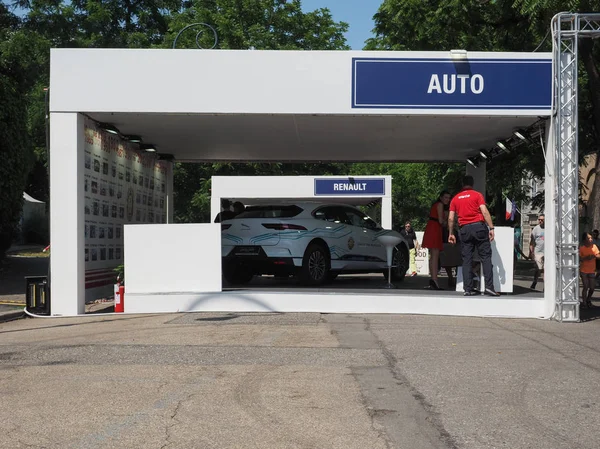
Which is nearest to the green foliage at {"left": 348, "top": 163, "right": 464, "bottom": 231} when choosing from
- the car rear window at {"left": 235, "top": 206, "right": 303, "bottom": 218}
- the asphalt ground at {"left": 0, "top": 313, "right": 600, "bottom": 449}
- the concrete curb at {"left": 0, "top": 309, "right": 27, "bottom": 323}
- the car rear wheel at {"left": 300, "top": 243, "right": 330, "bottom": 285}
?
the car rear wheel at {"left": 300, "top": 243, "right": 330, "bottom": 285}

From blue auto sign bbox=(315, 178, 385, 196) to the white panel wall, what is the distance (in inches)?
531

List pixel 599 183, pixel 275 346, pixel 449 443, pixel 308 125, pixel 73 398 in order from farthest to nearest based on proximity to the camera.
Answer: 1. pixel 599 183
2. pixel 308 125
3. pixel 275 346
4. pixel 73 398
5. pixel 449 443

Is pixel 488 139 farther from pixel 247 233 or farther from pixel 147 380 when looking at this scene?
pixel 147 380

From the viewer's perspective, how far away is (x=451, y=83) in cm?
1155

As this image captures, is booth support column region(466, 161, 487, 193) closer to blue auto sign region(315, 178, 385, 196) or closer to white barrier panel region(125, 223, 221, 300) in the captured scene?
white barrier panel region(125, 223, 221, 300)

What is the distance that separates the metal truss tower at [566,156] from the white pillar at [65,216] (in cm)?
734

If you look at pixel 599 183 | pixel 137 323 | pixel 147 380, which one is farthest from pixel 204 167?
pixel 147 380

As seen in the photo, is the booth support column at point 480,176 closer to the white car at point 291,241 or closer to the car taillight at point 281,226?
the white car at point 291,241

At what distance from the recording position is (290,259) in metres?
13.3

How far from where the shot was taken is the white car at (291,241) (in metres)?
13.3

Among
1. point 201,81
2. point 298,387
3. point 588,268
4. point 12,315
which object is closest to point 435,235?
point 588,268

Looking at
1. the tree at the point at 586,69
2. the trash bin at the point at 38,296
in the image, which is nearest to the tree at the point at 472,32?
the tree at the point at 586,69

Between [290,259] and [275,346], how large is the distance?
204 inches

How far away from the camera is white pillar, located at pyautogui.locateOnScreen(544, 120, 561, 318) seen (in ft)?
37.1
